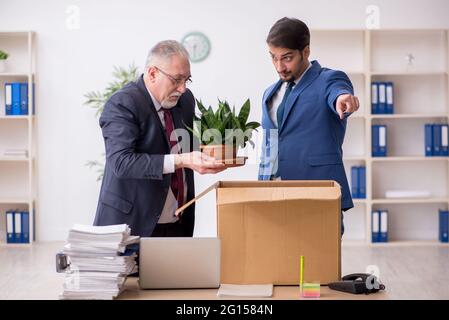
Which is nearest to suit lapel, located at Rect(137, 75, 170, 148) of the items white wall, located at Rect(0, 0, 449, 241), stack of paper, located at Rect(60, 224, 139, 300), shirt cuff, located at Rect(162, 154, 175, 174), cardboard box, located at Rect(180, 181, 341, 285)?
shirt cuff, located at Rect(162, 154, 175, 174)

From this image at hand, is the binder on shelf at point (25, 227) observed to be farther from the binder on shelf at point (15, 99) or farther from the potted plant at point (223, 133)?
the potted plant at point (223, 133)

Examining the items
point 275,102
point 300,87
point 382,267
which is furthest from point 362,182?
point 300,87

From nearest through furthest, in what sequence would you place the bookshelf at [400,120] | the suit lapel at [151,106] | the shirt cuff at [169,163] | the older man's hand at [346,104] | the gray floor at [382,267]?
the shirt cuff at [169,163]
the older man's hand at [346,104]
the suit lapel at [151,106]
the gray floor at [382,267]
the bookshelf at [400,120]

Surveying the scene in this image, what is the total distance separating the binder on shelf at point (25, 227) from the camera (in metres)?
7.16

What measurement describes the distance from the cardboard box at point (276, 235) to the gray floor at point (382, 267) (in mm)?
2325

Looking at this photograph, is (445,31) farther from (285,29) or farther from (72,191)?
(285,29)

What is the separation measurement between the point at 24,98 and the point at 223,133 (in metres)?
5.00

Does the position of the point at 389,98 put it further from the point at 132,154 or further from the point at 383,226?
the point at 132,154

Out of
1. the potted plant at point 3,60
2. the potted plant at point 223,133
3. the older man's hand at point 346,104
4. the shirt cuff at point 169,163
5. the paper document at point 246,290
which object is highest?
the potted plant at point 3,60

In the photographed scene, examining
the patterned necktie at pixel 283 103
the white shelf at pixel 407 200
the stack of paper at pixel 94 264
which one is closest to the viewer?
the stack of paper at pixel 94 264

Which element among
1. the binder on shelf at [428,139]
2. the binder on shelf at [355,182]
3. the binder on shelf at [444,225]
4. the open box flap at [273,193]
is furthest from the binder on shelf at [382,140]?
the open box flap at [273,193]

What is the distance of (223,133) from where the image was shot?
8.45 feet

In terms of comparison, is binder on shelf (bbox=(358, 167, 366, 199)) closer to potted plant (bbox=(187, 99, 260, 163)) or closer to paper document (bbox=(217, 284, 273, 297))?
potted plant (bbox=(187, 99, 260, 163))

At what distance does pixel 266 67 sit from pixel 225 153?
191 inches
